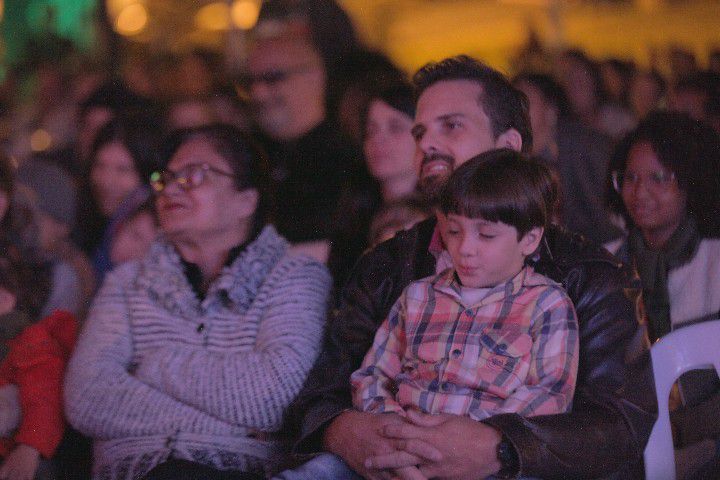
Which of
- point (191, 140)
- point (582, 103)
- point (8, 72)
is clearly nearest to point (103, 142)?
point (191, 140)

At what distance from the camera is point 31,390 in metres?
2.76

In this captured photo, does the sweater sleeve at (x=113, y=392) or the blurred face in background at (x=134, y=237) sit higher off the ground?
the blurred face in background at (x=134, y=237)

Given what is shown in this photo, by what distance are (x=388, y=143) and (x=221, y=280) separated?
0.93 m

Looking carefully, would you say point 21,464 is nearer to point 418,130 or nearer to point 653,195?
point 418,130

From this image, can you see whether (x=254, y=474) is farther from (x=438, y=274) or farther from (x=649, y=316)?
(x=649, y=316)

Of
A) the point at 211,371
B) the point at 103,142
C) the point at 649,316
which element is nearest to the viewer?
the point at 211,371

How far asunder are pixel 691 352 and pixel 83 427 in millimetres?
1775

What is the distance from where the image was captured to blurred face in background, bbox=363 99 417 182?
326cm

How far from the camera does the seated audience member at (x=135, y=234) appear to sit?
3.61 m

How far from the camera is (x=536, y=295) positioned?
2160 millimetres

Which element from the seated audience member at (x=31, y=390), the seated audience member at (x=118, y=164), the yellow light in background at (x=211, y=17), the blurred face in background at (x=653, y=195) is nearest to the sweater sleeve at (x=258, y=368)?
the seated audience member at (x=31, y=390)

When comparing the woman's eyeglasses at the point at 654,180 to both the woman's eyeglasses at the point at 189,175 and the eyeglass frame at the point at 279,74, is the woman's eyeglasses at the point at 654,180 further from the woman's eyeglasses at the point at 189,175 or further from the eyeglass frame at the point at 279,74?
the eyeglass frame at the point at 279,74

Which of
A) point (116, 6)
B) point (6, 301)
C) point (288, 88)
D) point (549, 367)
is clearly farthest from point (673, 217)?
point (116, 6)

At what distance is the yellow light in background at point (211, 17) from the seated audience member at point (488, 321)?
26.7 feet
